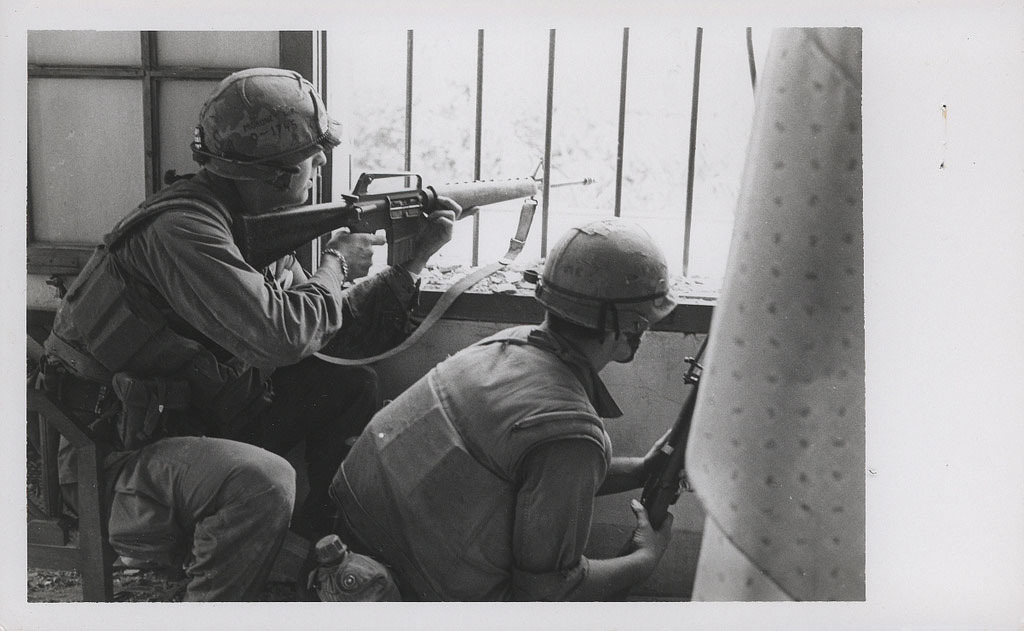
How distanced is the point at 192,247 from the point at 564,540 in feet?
3.85

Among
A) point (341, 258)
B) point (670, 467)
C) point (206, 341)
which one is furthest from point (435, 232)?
point (670, 467)

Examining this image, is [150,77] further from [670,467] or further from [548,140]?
[670,467]

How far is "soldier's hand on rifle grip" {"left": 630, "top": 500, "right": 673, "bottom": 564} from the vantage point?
2.50 metres

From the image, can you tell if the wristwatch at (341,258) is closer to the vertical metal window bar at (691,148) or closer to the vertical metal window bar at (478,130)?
the vertical metal window bar at (478,130)

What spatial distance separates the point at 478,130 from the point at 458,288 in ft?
1.47

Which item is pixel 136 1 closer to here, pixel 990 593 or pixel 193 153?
pixel 193 153

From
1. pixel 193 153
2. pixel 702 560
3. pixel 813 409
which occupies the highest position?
pixel 193 153

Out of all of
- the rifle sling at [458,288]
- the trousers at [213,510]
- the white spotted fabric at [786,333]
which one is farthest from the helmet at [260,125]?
the white spotted fabric at [786,333]

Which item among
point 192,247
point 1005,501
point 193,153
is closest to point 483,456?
point 192,247

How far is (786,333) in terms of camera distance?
2070 millimetres

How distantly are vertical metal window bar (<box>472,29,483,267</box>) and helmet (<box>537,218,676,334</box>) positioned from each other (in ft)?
1.41

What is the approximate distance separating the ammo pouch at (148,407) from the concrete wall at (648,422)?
71 cm

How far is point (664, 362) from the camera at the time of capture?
259 cm

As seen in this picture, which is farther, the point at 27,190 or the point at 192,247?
the point at 27,190
